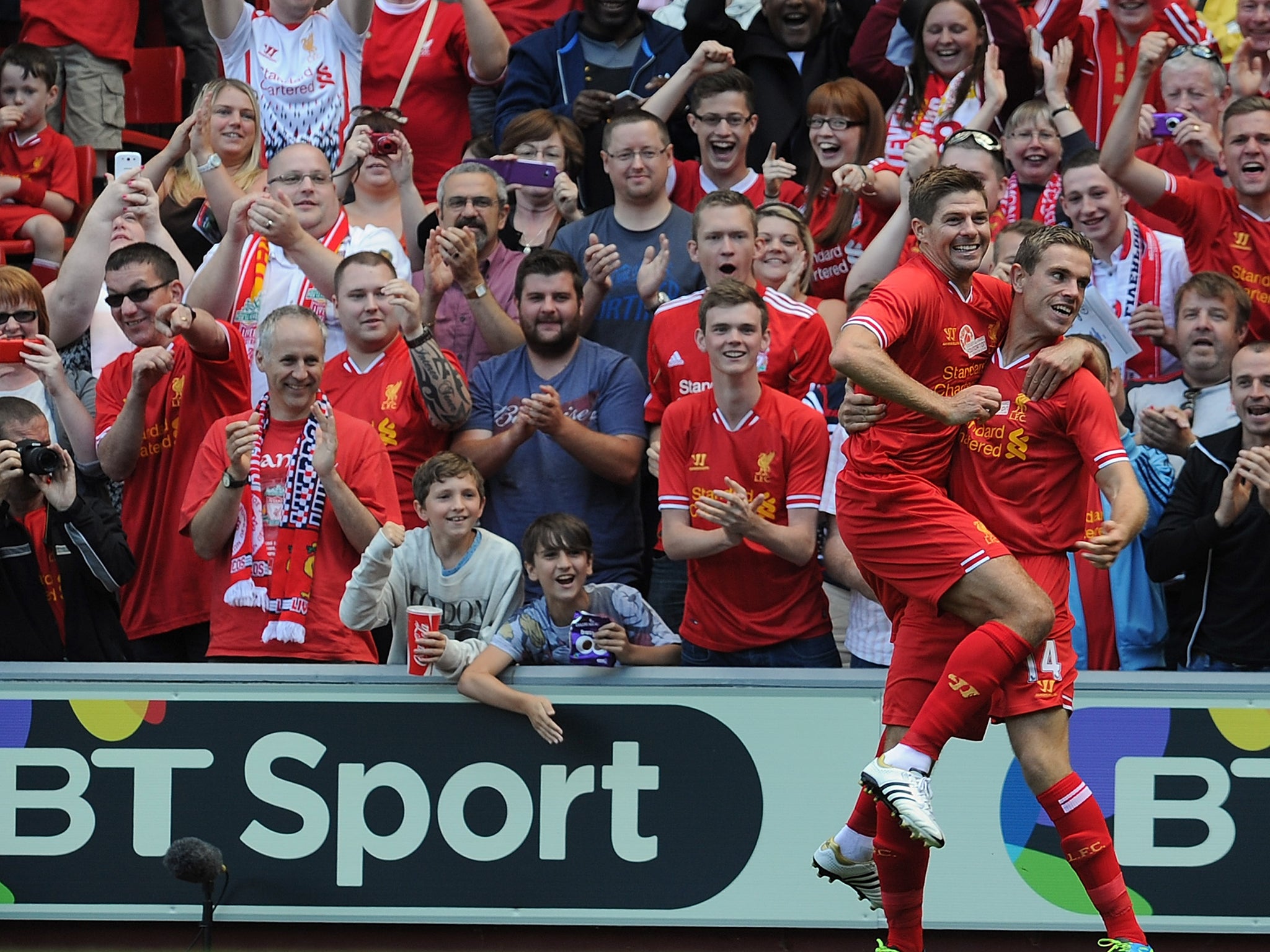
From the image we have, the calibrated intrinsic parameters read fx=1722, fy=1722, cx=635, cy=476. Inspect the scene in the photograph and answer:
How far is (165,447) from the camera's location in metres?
7.89

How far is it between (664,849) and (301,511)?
2061mm

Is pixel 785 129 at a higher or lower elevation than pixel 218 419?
higher

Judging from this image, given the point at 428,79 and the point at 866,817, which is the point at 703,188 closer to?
the point at 428,79

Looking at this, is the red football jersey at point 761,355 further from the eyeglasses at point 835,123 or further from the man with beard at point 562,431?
the eyeglasses at point 835,123

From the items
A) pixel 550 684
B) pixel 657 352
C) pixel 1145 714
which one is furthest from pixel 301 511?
pixel 1145 714

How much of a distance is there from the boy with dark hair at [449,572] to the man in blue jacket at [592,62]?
3395 mm

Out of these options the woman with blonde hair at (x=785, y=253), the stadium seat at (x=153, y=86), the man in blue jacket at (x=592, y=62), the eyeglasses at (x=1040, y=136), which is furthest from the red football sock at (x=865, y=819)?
the stadium seat at (x=153, y=86)

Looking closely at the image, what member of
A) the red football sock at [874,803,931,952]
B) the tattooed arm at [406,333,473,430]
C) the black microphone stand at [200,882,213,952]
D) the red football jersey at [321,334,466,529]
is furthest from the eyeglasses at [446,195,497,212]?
the red football sock at [874,803,931,952]

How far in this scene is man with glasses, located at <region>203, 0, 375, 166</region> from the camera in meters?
9.84

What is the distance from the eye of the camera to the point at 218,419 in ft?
25.2

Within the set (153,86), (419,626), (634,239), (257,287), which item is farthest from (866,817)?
(153,86)

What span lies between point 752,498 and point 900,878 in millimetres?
1821

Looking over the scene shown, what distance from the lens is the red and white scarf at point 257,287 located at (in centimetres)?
851

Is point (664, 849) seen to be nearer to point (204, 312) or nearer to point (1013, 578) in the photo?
point (1013, 578)
